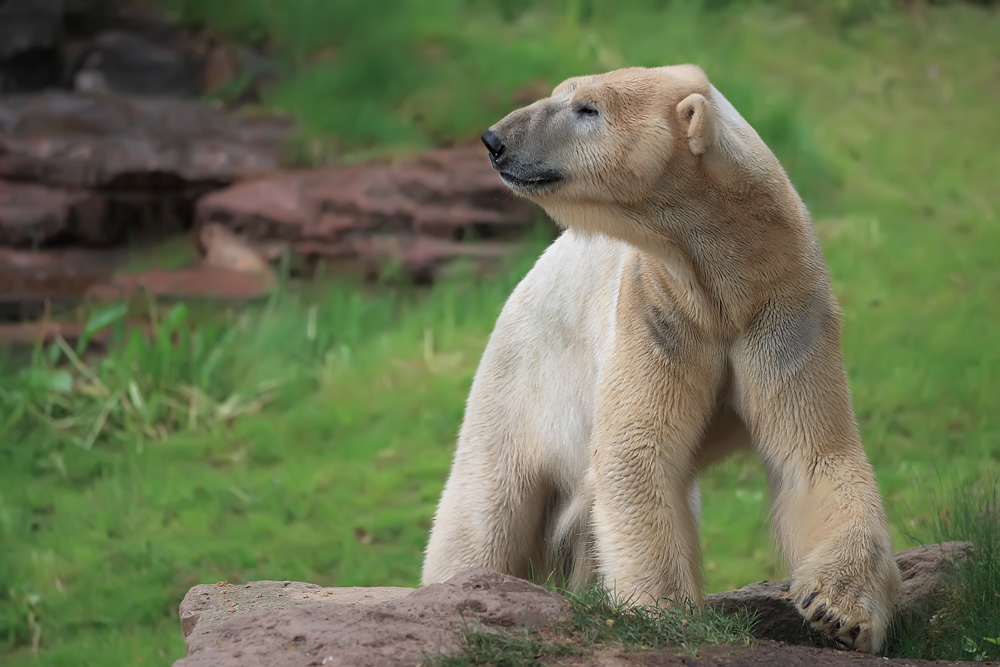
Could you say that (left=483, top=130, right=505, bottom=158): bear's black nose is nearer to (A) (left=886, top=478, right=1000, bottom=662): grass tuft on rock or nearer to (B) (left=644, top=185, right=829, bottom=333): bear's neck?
(B) (left=644, top=185, right=829, bottom=333): bear's neck

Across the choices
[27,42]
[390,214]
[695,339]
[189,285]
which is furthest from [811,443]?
[27,42]

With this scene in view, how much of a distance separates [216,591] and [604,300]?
5.56 feet

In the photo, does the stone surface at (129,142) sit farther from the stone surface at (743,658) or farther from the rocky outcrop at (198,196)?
the stone surface at (743,658)

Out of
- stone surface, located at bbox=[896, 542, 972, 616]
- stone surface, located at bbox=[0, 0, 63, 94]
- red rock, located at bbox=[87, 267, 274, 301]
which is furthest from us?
stone surface, located at bbox=[0, 0, 63, 94]

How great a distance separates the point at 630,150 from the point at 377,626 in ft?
5.02

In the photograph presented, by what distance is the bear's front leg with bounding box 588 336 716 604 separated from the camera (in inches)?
130

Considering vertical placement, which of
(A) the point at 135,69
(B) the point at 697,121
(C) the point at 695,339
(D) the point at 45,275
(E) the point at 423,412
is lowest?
(E) the point at 423,412

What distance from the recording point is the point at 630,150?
127 inches

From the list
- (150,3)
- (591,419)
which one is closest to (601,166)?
(591,419)

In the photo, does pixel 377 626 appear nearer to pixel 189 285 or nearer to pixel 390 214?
pixel 189 285

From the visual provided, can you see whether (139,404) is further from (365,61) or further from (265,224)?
(365,61)

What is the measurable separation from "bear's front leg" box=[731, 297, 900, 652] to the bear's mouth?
754 millimetres

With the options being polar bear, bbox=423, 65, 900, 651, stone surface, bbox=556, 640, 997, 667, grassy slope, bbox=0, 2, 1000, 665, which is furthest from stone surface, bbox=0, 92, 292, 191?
stone surface, bbox=556, 640, 997, 667

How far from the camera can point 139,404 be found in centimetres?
767
